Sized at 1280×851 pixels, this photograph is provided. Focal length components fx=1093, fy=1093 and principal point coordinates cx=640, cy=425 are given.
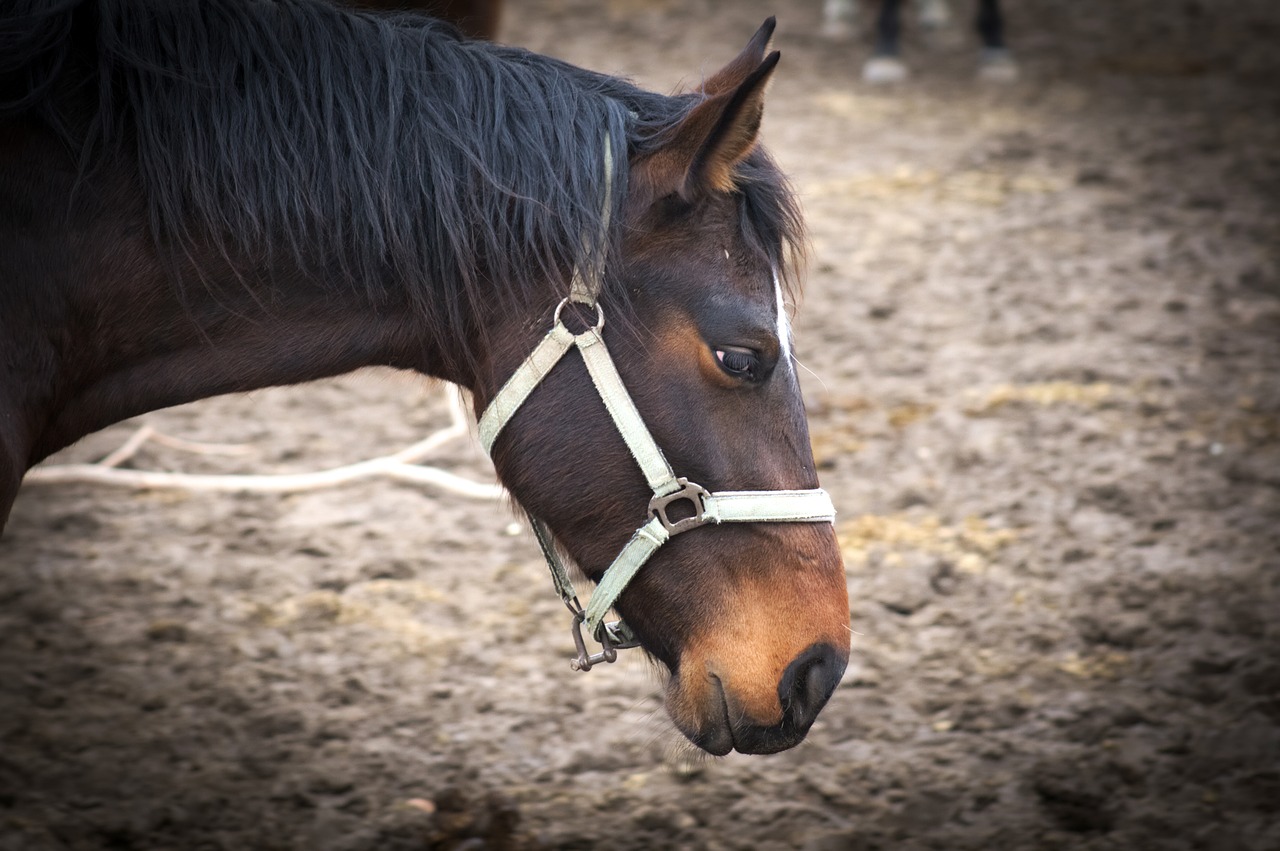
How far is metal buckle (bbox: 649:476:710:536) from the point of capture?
1753mm

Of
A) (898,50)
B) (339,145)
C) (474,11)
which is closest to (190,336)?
(339,145)

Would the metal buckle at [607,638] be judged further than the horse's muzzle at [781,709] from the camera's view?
Yes

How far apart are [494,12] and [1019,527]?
11.6 ft

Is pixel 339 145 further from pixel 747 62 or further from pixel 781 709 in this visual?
pixel 781 709

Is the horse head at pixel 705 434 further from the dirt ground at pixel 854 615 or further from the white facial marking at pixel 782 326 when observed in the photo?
the dirt ground at pixel 854 615

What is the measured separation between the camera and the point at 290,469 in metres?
3.97

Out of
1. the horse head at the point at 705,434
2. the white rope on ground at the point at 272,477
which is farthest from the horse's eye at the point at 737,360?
the white rope on ground at the point at 272,477

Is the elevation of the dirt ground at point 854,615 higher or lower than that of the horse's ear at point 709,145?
lower

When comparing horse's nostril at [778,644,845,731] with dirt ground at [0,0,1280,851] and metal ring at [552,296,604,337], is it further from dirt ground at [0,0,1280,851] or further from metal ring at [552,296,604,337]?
dirt ground at [0,0,1280,851]

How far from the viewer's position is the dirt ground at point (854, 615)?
254 centimetres

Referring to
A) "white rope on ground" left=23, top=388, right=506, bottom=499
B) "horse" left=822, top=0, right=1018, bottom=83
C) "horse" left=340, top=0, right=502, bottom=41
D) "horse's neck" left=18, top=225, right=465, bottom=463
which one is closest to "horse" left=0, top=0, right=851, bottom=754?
"horse's neck" left=18, top=225, right=465, bottom=463

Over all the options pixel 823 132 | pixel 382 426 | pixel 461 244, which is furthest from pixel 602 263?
pixel 823 132

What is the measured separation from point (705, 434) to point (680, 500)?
4.6 inches

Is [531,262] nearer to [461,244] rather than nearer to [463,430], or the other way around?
[461,244]
